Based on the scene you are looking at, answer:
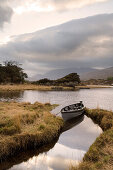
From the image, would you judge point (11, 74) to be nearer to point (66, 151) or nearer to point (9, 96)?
point (9, 96)

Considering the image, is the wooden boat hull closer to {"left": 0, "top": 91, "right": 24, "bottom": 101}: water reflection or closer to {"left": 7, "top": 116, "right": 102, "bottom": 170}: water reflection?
{"left": 7, "top": 116, "right": 102, "bottom": 170}: water reflection

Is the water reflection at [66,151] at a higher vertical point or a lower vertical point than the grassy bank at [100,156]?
lower

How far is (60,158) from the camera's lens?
11352 mm

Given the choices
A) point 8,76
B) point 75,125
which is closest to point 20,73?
point 8,76

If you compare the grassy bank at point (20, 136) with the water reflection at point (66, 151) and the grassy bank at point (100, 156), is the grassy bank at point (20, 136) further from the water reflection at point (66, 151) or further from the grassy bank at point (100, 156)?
the grassy bank at point (100, 156)

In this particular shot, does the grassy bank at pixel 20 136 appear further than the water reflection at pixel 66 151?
Yes

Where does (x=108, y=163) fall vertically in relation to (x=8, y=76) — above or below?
below

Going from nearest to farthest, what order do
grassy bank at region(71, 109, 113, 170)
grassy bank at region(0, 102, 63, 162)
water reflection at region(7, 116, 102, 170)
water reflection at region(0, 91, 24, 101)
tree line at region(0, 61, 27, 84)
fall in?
1. grassy bank at region(71, 109, 113, 170)
2. water reflection at region(7, 116, 102, 170)
3. grassy bank at region(0, 102, 63, 162)
4. water reflection at region(0, 91, 24, 101)
5. tree line at region(0, 61, 27, 84)

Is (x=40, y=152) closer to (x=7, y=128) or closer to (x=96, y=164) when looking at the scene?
(x=7, y=128)

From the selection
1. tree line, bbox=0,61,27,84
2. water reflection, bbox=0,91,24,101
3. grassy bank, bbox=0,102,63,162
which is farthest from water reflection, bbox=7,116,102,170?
tree line, bbox=0,61,27,84

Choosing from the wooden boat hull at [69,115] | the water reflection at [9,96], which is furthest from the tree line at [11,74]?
the wooden boat hull at [69,115]

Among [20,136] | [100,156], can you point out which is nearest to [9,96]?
[20,136]

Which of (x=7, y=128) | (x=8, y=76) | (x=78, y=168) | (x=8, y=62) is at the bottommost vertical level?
(x=78, y=168)

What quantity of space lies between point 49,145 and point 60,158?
2.07m
